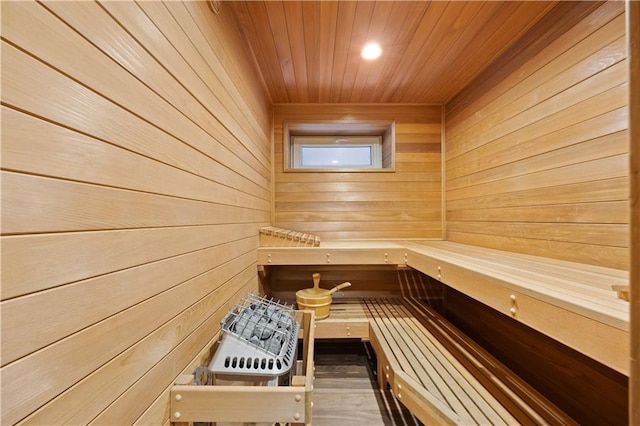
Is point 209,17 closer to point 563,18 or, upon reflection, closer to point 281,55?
point 281,55

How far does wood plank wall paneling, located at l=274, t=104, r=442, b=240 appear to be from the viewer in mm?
2387

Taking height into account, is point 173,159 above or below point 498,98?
below

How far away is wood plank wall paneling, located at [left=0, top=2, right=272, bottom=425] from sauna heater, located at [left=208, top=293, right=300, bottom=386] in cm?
11

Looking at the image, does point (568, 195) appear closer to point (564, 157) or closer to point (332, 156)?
point (564, 157)

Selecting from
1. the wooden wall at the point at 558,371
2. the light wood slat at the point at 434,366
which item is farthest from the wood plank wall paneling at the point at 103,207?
the wooden wall at the point at 558,371

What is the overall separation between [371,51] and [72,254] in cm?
183

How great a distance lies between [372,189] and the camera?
239 centimetres

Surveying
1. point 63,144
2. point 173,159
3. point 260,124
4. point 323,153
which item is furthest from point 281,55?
point 63,144

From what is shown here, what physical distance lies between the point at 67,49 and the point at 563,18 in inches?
78.4

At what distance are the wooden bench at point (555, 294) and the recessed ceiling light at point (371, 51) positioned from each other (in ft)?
4.44

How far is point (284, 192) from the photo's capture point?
2391 mm

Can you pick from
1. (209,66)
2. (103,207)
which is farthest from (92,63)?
(209,66)

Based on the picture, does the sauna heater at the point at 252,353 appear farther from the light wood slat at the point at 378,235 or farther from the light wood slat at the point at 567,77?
the light wood slat at the point at 567,77

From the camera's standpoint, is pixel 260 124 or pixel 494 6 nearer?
pixel 494 6
